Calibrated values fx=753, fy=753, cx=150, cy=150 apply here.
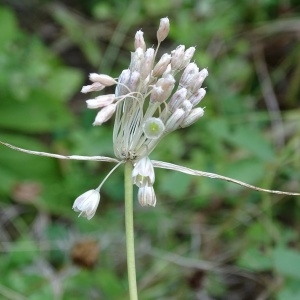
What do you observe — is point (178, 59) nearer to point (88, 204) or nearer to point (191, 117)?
point (191, 117)

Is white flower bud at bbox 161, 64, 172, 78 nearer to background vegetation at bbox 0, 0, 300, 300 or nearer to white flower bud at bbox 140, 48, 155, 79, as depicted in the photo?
white flower bud at bbox 140, 48, 155, 79

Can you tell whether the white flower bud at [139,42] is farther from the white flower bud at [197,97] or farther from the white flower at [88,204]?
the white flower at [88,204]

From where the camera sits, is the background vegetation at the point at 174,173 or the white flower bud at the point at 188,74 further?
the background vegetation at the point at 174,173

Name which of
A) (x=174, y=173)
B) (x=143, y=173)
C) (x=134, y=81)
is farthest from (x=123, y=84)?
(x=174, y=173)

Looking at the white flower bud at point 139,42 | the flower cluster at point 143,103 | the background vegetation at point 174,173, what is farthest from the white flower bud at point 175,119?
the background vegetation at point 174,173

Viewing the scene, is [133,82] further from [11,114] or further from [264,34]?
[264,34]

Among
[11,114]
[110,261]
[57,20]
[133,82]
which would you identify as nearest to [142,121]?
[133,82]
